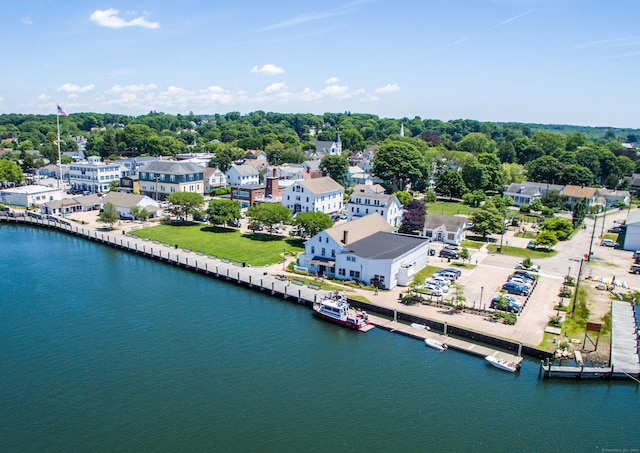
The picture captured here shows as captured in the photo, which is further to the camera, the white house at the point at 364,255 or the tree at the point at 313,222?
the tree at the point at 313,222

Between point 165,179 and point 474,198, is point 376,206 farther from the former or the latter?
point 165,179

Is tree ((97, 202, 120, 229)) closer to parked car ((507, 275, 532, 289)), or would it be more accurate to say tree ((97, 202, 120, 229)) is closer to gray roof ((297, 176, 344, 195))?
gray roof ((297, 176, 344, 195))

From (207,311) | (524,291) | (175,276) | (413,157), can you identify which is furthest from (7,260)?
(413,157)

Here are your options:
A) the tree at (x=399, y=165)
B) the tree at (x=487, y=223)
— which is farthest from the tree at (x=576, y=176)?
the tree at (x=487, y=223)

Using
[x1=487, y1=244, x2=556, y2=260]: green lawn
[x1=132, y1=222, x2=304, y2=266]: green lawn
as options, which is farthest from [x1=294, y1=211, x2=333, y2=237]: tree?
[x1=487, y1=244, x2=556, y2=260]: green lawn

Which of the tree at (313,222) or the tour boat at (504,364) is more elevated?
the tree at (313,222)

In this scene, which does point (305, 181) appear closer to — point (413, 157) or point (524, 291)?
point (413, 157)

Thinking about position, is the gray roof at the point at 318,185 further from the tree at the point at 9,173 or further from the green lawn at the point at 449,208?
the tree at the point at 9,173
